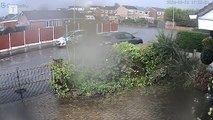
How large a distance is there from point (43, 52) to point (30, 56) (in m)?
0.93

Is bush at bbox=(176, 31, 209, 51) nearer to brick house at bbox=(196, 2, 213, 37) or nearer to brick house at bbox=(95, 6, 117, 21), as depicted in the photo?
brick house at bbox=(196, 2, 213, 37)

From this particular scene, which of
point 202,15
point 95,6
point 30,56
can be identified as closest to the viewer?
point 95,6

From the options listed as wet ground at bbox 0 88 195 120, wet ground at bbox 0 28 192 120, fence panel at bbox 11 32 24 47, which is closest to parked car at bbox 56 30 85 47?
wet ground at bbox 0 28 192 120

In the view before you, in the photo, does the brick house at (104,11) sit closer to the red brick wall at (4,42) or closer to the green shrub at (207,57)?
the green shrub at (207,57)

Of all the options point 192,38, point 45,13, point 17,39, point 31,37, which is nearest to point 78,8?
point 45,13

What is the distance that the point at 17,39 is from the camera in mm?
14852

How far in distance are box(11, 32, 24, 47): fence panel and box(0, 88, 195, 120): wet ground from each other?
361 inches

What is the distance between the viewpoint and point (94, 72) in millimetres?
6355

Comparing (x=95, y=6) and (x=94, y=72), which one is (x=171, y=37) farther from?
(x=95, y=6)

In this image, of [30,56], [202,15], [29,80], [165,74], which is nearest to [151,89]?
[165,74]

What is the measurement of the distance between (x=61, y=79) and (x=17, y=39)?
30.8ft

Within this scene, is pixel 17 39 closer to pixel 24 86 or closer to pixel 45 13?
pixel 24 86

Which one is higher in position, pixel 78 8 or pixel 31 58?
pixel 78 8

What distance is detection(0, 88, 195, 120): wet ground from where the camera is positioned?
4.89 m
